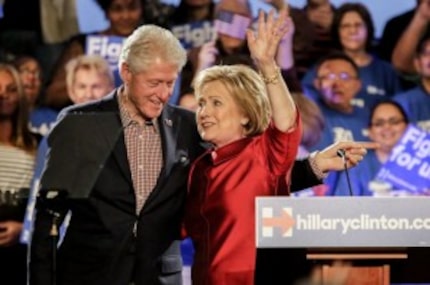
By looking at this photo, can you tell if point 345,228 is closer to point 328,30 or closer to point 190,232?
point 190,232

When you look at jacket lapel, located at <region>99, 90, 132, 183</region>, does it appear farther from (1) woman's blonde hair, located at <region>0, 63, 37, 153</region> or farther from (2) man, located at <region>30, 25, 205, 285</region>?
(1) woman's blonde hair, located at <region>0, 63, 37, 153</region>

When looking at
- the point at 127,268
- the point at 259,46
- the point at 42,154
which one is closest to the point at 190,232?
the point at 127,268

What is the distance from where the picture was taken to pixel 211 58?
4.92 metres

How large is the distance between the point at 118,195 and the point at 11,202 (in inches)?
93.0

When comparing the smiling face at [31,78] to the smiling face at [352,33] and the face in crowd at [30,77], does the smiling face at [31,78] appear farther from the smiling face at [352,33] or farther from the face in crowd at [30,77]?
the smiling face at [352,33]

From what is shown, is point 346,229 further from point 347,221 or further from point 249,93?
point 249,93

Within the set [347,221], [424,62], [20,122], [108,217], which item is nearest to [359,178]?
[424,62]

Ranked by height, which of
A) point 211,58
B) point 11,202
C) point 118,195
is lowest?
point 11,202

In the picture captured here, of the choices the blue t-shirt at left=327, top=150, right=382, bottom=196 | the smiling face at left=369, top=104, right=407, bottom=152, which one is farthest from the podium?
the smiling face at left=369, top=104, right=407, bottom=152

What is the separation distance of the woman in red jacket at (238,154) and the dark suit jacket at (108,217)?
0.27 ft

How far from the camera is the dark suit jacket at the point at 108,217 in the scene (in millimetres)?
2666

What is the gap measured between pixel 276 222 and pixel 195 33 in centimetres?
292

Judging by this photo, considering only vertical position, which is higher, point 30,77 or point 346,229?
point 30,77

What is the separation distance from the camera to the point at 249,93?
260 cm
